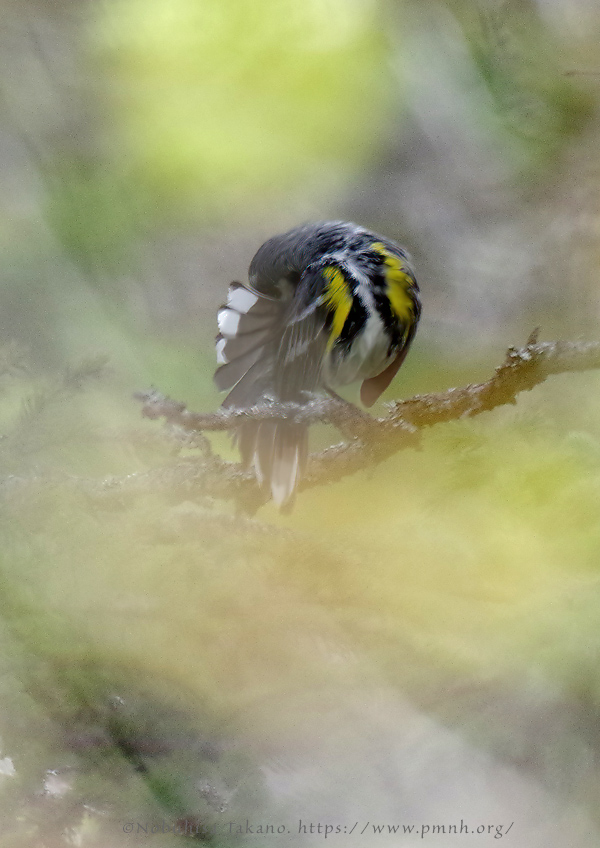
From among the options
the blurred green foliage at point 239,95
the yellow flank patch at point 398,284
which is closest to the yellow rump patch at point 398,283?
the yellow flank patch at point 398,284

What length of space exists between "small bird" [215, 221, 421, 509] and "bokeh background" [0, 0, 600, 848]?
28mm

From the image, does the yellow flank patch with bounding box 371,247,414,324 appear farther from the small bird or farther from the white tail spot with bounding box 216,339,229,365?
the white tail spot with bounding box 216,339,229,365

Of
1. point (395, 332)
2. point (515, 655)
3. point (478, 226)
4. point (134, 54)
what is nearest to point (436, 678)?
point (515, 655)

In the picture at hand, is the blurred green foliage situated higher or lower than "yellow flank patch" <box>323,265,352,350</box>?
higher

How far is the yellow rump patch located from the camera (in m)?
0.66

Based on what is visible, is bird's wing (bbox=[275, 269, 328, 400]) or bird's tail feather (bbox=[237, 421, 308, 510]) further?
bird's wing (bbox=[275, 269, 328, 400])

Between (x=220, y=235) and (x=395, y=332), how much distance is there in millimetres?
230

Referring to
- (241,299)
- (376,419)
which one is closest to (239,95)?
(241,299)

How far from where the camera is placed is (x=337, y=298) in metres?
0.70

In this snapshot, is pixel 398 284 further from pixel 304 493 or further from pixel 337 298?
pixel 304 493

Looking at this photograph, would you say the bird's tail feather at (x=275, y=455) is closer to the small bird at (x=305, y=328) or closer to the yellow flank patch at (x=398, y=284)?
the small bird at (x=305, y=328)

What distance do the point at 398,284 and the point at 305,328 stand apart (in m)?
0.13

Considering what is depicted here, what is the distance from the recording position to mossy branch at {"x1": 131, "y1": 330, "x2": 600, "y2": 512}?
60 centimetres

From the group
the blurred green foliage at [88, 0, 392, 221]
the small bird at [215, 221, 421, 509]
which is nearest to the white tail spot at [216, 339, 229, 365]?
the small bird at [215, 221, 421, 509]
